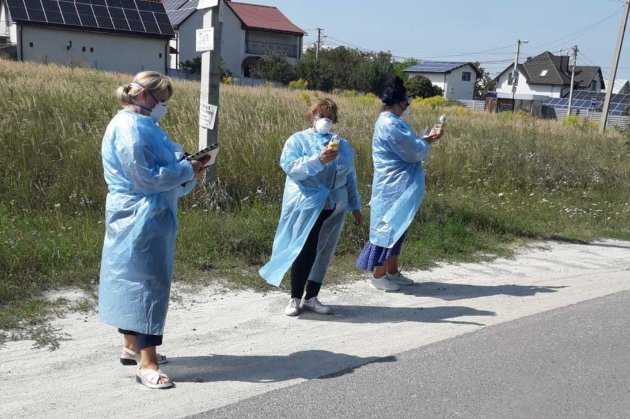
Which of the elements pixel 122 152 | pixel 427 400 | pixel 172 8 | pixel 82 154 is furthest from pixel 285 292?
pixel 172 8

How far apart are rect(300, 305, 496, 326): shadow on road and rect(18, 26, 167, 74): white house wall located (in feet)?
119

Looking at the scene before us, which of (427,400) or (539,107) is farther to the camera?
(539,107)

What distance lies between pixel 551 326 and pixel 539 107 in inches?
2357

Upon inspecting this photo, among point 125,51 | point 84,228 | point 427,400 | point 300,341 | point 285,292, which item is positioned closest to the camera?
point 427,400

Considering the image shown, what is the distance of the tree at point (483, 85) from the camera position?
8401 cm

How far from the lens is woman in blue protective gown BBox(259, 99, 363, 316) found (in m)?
5.22

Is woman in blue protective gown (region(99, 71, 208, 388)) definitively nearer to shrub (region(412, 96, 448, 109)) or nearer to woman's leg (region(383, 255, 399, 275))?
woman's leg (region(383, 255, 399, 275))

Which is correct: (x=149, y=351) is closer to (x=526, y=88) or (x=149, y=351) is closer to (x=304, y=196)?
(x=304, y=196)

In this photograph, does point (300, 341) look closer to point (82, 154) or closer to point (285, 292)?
point (285, 292)

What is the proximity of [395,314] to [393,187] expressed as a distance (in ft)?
3.93

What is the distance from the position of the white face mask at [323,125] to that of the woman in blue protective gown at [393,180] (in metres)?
0.91

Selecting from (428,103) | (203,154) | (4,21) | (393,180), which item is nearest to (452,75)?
(428,103)

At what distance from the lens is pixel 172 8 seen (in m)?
54.5

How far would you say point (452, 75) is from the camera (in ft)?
244
